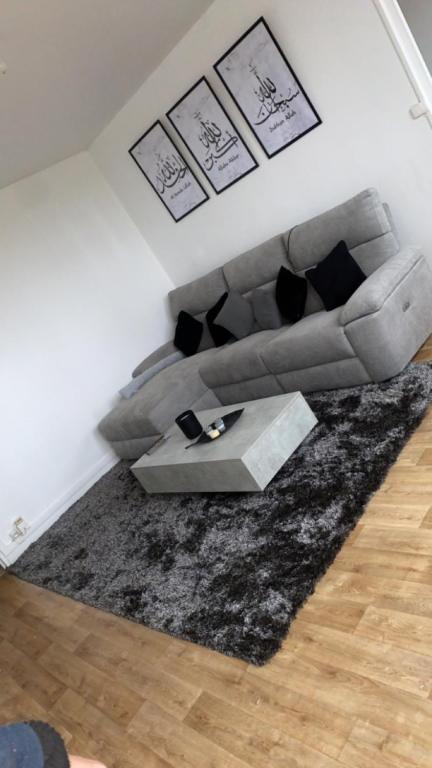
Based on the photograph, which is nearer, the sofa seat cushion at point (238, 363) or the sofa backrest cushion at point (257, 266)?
the sofa seat cushion at point (238, 363)

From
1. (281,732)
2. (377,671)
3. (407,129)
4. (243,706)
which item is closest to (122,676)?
(243,706)

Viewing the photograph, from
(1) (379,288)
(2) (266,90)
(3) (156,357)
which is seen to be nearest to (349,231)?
(1) (379,288)

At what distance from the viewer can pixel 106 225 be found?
16.1ft

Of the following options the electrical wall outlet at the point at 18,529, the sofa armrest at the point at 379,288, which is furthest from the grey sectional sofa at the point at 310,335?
the electrical wall outlet at the point at 18,529

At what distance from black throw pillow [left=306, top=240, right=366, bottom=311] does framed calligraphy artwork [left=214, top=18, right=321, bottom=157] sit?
3.26 feet

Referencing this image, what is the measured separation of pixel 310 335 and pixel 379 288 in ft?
1.62

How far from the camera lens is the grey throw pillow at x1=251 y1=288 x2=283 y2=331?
3.67 meters

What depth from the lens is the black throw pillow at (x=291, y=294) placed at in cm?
348

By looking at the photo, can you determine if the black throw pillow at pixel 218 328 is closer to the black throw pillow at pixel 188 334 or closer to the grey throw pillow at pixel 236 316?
the grey throw pillow at pixel 236 316

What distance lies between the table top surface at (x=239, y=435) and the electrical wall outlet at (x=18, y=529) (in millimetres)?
1559

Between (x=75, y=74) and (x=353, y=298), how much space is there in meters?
2.27

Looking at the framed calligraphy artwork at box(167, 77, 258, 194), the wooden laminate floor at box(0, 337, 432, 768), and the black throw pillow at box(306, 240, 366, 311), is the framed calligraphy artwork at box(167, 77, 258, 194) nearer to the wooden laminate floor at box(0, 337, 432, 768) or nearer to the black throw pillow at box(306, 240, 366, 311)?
the black throw pillow at box(306, 240, 366, 311)

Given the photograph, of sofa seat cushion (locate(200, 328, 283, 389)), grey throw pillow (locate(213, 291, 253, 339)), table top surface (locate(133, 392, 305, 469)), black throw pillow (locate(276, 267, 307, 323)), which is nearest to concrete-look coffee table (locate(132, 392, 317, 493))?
table top surface (locate(133, 392, 305, 469))

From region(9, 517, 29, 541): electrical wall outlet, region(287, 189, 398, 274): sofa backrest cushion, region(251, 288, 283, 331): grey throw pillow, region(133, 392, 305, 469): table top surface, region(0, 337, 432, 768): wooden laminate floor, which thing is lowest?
region(0, 337, 432, 768): wooden laminate floor
